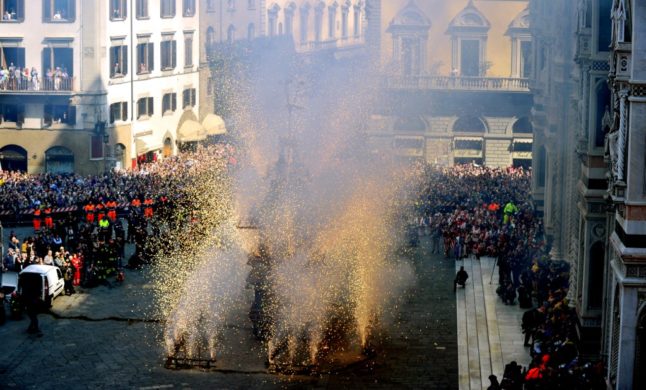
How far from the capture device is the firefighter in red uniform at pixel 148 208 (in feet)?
198

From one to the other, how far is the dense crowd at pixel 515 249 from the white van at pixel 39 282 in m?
13.8

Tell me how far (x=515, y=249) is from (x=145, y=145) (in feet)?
112

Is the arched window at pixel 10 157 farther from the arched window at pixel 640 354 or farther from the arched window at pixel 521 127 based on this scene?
the arched window at pixel 640 354

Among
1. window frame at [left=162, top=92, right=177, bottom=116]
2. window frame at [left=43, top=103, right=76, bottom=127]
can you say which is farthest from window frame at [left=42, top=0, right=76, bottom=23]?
window frame at [left=162, top=92, right=177, bottom=116]

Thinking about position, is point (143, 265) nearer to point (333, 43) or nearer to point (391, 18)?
point (391, 18)

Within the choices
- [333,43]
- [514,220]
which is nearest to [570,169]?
[514,220]

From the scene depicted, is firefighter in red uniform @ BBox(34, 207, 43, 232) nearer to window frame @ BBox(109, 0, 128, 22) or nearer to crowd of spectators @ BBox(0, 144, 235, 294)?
crowd of spectators @ BBox(0, 144, 235, 294)

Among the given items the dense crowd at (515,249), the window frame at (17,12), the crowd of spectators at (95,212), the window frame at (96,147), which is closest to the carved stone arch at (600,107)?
the dense crowd at (515,249)

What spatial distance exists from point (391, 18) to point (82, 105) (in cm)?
1867

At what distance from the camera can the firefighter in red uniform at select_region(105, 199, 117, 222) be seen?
59.6 meters

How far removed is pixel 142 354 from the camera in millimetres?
40219

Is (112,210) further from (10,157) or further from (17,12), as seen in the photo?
(17,12)

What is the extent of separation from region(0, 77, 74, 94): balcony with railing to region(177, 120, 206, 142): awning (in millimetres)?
11922

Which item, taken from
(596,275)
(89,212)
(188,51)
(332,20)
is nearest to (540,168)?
(89,212)
